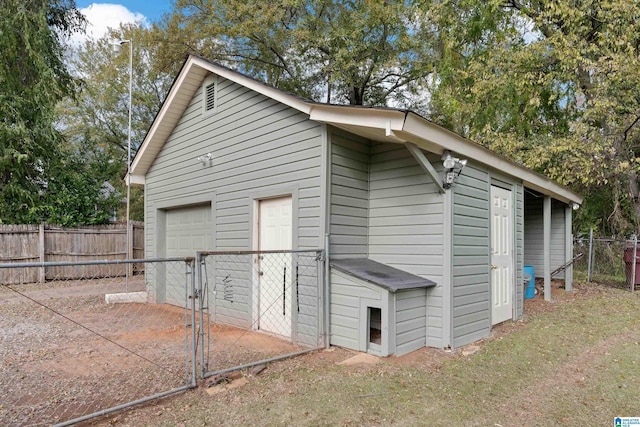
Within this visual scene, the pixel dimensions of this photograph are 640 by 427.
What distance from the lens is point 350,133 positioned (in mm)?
5078

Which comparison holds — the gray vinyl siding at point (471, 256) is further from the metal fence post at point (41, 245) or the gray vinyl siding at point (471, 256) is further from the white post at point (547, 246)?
the metal fence post at point (41, 245)

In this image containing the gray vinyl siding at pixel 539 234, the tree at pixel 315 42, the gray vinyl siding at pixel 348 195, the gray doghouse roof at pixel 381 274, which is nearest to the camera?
the gray doghouse roof at pixel 381 274

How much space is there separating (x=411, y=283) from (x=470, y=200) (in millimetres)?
1501

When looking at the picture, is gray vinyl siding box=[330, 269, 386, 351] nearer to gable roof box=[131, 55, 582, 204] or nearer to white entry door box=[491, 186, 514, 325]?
gable roof box=[131, 55, 582, 204]

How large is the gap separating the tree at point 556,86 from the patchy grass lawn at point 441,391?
22.1 ft

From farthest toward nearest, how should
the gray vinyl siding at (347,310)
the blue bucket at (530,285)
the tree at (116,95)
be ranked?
the tree at (116,95) < the blue bucket at (530,285) < the gray vinyl siding at (347,310)

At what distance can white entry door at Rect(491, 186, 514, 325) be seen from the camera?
5703 mm

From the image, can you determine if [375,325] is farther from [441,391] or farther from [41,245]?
[41,245]

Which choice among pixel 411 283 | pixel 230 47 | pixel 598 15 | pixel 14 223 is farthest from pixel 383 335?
pixel 230 47

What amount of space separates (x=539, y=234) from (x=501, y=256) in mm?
4157

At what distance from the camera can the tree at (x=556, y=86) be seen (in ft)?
31.2

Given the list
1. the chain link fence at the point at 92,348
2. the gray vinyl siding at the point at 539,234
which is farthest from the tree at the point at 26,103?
the gray vinyl siding at the point at 539,234

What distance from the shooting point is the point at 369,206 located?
17.6ft

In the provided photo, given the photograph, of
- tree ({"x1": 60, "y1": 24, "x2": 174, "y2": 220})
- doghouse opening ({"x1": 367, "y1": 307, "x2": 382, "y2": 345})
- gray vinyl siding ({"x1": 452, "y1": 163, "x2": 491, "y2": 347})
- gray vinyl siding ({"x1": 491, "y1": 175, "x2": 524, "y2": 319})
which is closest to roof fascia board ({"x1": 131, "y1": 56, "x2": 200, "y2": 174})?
gray vinyl siding ({"x1": 452, "y1": 163, "x2": 491, "y2": 347})
